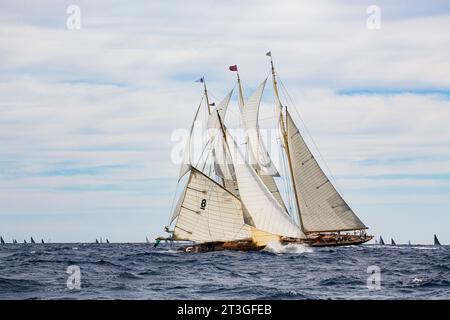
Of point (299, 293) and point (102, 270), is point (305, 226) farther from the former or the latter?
point (299, 293)

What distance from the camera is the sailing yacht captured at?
242 feet

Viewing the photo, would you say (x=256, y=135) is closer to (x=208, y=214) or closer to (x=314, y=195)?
(x=314, y=195)

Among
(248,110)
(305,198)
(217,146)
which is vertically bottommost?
(305,198)

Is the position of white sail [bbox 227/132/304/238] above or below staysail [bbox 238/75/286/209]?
below

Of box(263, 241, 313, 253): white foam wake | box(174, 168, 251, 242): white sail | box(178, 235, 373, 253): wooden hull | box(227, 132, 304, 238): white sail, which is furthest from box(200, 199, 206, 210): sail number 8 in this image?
box(263, 241, 313, 253): white foam wake

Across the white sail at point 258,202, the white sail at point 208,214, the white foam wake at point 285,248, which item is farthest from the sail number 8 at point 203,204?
the white foam wake at point 285,248

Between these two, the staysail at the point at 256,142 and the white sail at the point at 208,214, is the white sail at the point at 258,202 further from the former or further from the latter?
the staysail at the point at 256,142

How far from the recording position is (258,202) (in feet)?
240

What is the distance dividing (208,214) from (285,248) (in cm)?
1092

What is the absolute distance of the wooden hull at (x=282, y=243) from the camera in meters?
80.7

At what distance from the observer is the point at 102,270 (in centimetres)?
4928

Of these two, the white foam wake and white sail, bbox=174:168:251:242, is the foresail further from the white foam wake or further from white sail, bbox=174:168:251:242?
the white foam wake

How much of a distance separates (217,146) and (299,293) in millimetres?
45874
